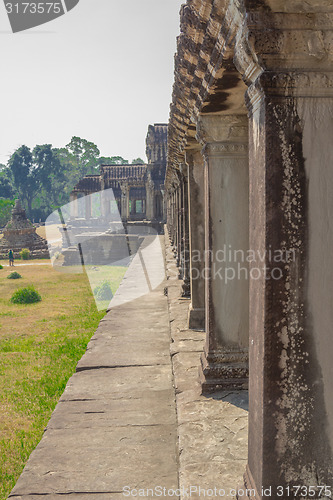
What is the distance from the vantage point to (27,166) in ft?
234

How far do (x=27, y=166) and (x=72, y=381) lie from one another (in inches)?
2852

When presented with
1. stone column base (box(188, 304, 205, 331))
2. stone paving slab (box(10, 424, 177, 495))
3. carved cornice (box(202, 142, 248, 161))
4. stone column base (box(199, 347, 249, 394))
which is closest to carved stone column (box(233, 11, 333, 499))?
stone paving slab (box(10, 424, 177, 495))

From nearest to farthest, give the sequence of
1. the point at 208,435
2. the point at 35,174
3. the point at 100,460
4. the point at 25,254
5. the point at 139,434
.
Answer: the point at 208,435 < the point at 100,460 < the point at 139,434 < the point at 25,254 < the point at 35,174

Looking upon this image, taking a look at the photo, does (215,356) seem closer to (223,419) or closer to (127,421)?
(223,419)

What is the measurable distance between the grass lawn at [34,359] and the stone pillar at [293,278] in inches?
119

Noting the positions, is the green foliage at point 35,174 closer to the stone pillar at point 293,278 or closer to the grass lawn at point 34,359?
the grass lawn at point 34,359

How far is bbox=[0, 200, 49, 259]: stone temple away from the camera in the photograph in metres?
32.7

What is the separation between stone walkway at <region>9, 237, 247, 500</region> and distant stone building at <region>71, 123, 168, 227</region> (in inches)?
1054

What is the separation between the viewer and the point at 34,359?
7727 mm

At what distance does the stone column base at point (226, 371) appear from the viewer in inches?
140

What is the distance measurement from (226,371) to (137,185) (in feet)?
111

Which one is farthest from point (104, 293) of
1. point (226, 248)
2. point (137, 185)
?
point (137, 185)

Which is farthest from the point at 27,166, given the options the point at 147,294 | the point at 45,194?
the point at 147,294

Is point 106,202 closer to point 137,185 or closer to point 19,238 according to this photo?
point 137,185
